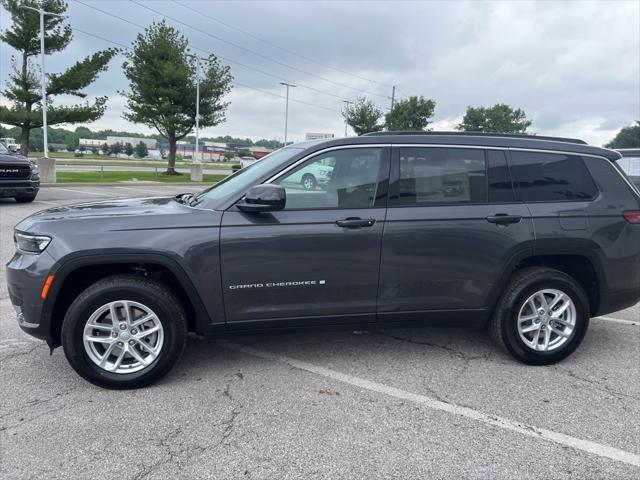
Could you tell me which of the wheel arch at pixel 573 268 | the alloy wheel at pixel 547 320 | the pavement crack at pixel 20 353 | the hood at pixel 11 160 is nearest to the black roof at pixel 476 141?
the wheel arch at pixel 573 268

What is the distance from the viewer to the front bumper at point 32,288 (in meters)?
3.17

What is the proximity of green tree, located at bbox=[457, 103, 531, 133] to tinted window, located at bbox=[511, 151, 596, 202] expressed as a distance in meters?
93.8

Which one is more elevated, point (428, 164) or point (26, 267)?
point (428, 164)

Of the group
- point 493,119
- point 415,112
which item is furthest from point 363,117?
point 493,119

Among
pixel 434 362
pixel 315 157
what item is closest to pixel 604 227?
pixel 434 362

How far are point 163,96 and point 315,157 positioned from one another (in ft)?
89.3

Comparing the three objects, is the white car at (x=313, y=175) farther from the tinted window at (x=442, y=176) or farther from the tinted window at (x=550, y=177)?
the tinted window at (x=550, y=177)

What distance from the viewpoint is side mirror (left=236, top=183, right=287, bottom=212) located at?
→ 3.26 meters

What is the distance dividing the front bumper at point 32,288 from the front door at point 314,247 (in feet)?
3.83

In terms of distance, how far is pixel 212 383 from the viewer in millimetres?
3439

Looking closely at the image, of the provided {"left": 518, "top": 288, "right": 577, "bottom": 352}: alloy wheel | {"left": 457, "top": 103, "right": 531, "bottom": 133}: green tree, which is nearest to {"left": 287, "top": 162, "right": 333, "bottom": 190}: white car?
{"left": 518, "top": 288, "right": 577, "bottom": 352}: alloy wheel

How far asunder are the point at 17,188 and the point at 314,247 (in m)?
11.6

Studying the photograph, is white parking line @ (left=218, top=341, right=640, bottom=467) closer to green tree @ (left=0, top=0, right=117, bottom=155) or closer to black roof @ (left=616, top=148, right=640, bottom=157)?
black roof @ (left=616, top=148, right=640, bottom=157)

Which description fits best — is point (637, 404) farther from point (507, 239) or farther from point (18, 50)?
point (18, 50)
